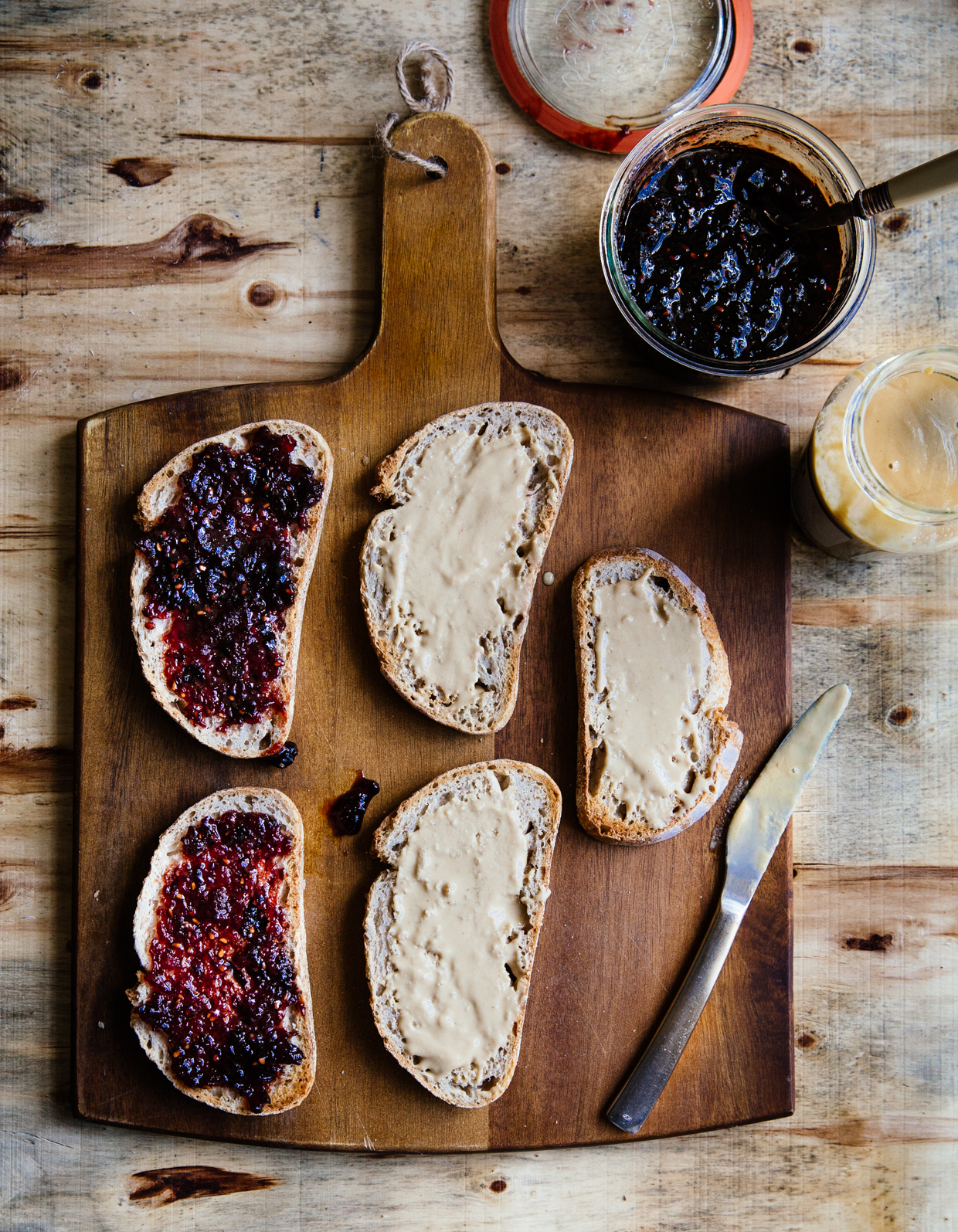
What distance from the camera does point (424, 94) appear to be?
8.23 feet

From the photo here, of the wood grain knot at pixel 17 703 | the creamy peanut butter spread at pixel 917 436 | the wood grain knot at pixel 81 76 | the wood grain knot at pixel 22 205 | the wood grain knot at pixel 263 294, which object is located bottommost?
the wood grain knot at pixel 17 703

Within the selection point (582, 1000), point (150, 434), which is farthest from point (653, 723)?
point (150, 434)

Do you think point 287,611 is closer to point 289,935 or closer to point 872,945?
point 289,935

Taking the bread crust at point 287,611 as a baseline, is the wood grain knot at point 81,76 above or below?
above

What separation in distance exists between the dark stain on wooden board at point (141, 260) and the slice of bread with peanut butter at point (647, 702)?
1314 mm

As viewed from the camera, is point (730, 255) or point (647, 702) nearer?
point (730, 255)

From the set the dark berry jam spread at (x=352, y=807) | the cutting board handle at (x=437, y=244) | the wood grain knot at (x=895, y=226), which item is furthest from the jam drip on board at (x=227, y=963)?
the wood grain knot at (x=895, y=226)

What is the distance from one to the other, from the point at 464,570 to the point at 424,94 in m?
A: 1.33

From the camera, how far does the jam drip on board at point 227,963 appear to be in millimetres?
2293

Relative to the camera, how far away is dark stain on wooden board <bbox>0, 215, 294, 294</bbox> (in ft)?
8.20

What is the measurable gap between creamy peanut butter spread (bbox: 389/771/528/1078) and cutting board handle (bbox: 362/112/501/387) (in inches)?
46.8

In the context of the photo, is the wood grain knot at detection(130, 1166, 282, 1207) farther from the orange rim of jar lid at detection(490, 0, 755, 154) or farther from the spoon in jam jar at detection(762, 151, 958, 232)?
the orange rim of jar lid at detection(490, 0, 755, 154)

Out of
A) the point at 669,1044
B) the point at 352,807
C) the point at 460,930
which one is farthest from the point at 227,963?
the point at 669,1044

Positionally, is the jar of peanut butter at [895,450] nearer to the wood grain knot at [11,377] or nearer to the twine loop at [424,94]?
the twine loop at [424,94]
